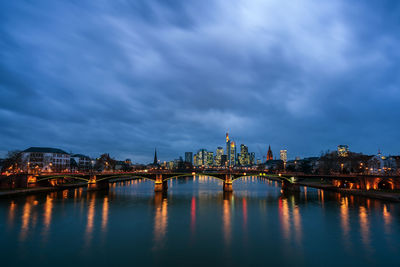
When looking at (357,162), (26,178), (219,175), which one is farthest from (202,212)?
(357,162)

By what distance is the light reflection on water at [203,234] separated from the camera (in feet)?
97.2

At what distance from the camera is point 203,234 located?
39.3 meters

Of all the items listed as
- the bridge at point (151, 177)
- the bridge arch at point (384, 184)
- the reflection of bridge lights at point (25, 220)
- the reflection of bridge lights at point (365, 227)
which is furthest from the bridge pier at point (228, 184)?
the reflection of bridge lights at point (25, 220)

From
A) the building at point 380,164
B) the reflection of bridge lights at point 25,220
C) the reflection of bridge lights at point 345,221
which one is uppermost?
the building at point 380,164

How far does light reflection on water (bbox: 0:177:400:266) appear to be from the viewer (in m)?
29.6

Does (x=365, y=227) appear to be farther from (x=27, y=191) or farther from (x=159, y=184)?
(x=27, y=191)


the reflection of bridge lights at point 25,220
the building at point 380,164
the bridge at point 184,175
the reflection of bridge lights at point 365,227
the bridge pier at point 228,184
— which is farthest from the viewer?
the building at point 380,164

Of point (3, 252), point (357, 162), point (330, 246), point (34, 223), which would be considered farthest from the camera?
point (357, 162)

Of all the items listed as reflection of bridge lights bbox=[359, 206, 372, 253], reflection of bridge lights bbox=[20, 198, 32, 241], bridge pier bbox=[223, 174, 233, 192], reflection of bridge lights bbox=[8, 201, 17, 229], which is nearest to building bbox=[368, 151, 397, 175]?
bridge pier bbox=[223, 174, 233, 192]

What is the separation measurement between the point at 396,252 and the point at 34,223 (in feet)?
175

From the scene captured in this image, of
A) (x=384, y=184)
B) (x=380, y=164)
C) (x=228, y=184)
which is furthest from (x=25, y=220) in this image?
(x=380, y=164)

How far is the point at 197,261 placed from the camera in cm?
2800

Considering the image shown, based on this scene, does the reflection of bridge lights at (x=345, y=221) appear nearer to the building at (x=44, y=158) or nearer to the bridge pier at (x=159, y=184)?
the bridge pier at (x=159, y=184)

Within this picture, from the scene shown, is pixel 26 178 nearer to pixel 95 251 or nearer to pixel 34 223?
pixel 34 223
